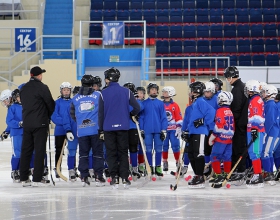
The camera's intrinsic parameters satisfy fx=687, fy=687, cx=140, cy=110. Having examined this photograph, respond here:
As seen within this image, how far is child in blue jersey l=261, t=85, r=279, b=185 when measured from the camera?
9.41 m

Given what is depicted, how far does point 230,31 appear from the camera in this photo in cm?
2353

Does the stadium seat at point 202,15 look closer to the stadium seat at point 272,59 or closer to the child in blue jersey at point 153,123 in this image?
the stadium seat at point 272,59

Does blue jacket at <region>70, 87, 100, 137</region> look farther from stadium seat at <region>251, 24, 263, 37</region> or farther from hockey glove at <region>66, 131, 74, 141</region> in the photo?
stadium seat at <region>251, 24, 263, 37</region>

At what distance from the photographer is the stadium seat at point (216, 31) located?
2345 cm

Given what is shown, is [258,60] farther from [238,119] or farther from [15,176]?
[15,176]

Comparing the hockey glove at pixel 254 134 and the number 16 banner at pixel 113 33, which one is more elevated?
the number 16 banner at pixel 113 33

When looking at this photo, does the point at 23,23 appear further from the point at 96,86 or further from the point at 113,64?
the point at 96,86

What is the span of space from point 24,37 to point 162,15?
16.9ft

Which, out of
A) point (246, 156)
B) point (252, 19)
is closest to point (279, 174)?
point (246, 156)

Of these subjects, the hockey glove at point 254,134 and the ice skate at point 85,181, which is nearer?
the hockey glove at point 254,134

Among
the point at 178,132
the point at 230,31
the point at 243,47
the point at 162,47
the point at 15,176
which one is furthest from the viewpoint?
the point at 230,31

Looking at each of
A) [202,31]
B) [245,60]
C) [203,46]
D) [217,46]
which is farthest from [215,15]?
[245,60]

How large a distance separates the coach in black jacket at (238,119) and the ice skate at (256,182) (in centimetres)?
43

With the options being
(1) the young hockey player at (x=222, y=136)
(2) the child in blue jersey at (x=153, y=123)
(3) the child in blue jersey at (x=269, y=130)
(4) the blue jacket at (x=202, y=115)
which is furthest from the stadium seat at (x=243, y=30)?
(4) the blue jacket at (x=202, y=115)
